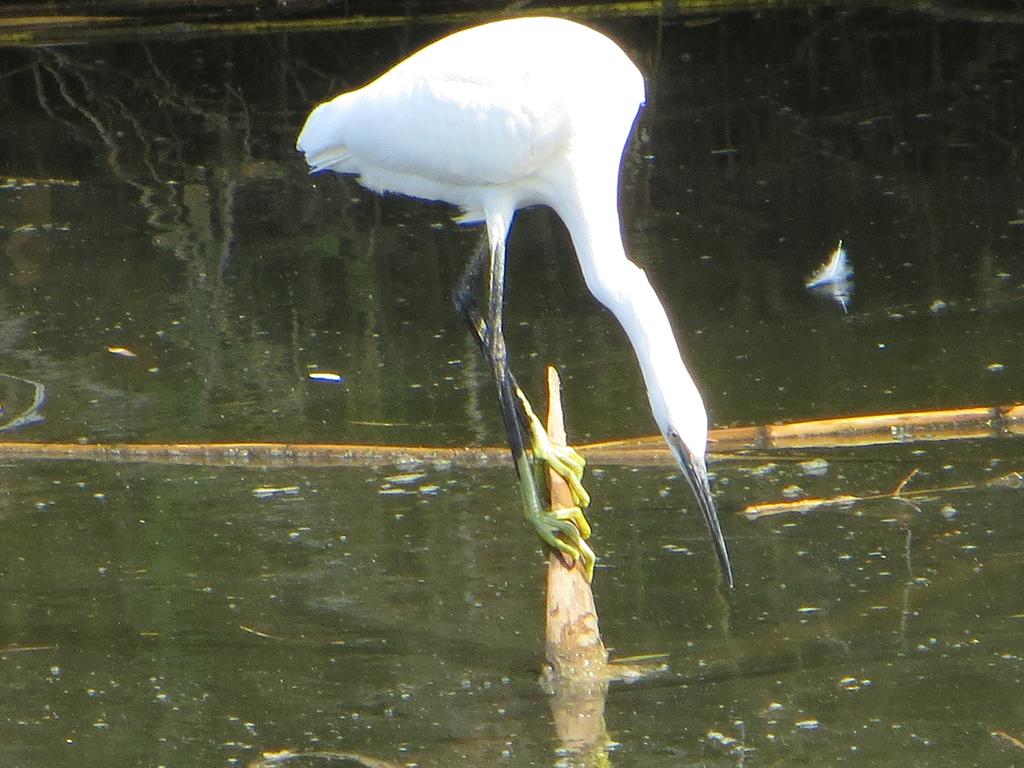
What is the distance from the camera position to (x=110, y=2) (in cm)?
1655

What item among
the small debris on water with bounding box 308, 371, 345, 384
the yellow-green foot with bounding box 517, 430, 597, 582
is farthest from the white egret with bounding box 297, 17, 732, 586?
the small debris on water with bounding box 308, 371, 345, 384

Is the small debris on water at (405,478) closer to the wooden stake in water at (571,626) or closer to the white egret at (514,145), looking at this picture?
the white egret at (514,145)

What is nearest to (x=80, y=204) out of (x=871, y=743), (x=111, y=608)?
(x=111, y=608)

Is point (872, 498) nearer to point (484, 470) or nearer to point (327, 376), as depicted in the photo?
point (484, 470)

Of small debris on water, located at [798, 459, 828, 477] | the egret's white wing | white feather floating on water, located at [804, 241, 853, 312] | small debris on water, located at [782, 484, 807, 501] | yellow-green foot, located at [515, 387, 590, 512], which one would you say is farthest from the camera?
white feather floating on water, located at [804, 241, 853, 312]

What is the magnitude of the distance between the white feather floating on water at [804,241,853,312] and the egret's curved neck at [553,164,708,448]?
2.74m

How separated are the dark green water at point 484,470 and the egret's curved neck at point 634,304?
70 cm

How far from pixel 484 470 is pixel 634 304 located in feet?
4.83

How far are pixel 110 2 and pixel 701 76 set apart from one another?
6.31 meters

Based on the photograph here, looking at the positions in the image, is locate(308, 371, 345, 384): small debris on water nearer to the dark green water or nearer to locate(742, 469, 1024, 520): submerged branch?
the dark green water

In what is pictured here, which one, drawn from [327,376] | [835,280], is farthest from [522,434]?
[835,280]

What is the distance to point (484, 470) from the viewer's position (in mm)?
6008

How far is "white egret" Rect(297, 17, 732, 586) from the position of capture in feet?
16.7

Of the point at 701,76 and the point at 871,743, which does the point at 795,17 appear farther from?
the point at 871,743
